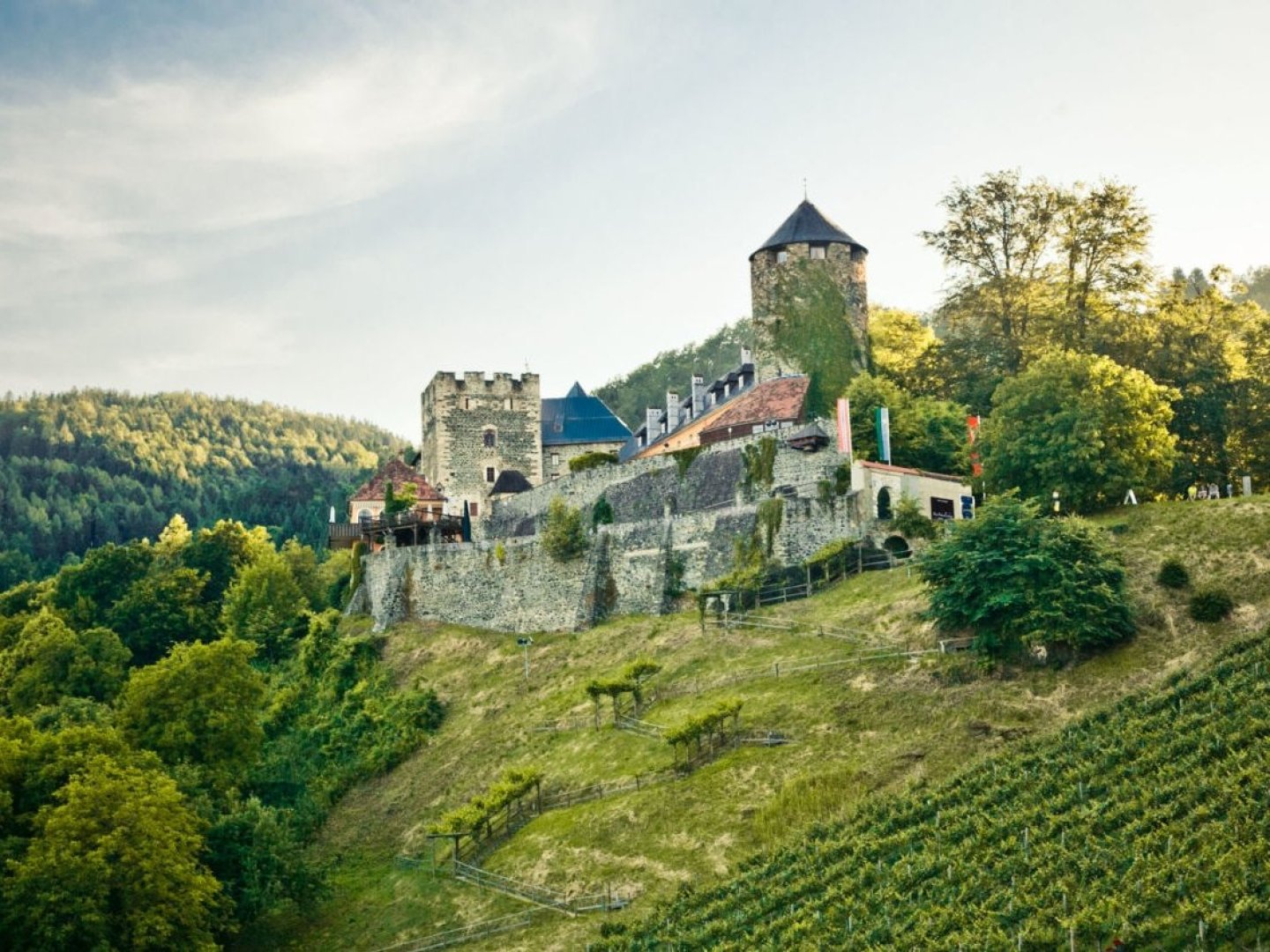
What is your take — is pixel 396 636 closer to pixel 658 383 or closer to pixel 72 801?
pixel 72 801

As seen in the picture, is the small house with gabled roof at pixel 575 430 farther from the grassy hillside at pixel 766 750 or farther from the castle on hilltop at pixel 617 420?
the grassy hillside at pixel 766 750

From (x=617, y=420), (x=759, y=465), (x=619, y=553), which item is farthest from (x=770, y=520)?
(x=617, y=420)

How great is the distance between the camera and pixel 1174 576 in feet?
128

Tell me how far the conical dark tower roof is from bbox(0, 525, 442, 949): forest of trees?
24718 mm

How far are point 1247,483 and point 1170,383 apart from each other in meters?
5.83

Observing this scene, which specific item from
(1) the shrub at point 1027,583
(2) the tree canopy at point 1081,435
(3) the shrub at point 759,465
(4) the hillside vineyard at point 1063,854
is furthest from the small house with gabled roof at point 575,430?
(4) the hillside vineyard at point 1063,854

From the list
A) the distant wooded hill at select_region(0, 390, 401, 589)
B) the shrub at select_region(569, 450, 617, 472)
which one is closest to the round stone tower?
the shrub at select_region(569, 450, 617, 472)

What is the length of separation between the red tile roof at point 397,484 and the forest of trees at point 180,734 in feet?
15.4

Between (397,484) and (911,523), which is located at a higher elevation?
(397,484)

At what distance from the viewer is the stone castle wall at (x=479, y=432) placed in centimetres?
7369

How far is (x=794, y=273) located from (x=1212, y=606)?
29.2m

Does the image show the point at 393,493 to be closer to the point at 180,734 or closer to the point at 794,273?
the point at 794,273

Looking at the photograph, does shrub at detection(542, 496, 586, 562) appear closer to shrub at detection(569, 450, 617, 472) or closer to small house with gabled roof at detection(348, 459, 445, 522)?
shrub at detection(569, 450, 617, 472)

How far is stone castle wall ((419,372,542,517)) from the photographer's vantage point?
7369 cm
